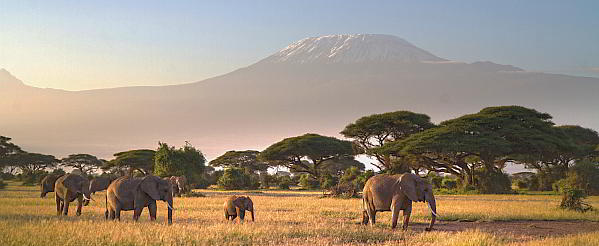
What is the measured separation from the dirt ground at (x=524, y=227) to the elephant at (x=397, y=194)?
1624 mm

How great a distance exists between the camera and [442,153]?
54.9 metres

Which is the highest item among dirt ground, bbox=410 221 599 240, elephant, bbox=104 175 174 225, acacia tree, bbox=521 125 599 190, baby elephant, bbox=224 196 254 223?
acacia tree, bbox=521 125 599 190

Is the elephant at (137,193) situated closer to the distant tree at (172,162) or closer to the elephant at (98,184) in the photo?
the elephant at (98,184)

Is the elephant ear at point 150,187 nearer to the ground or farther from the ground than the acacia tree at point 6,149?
nearer to the ground

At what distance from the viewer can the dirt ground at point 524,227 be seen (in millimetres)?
18172

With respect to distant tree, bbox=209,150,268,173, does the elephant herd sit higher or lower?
lower

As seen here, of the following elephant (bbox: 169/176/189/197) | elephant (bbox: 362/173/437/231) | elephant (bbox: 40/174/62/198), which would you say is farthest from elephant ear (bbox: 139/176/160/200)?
elephant (bbox: 169/176/189/197)

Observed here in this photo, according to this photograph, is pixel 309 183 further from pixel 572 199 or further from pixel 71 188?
pixel 71 188

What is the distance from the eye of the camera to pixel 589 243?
14.4 metres

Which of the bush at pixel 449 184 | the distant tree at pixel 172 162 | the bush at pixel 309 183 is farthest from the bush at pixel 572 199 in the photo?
the bush at pixel 309 183

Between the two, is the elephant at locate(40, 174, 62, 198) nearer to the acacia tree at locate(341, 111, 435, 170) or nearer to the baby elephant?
the baby elephant

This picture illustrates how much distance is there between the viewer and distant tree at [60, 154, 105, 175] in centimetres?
10306

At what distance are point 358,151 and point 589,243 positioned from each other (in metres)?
54.6

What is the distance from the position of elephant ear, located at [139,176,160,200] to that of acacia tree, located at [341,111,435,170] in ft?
154
